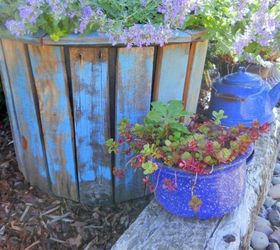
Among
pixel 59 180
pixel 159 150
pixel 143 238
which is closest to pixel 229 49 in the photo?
pixel 159 150

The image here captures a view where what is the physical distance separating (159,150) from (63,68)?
43 centimetres

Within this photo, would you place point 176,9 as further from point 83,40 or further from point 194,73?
point 194,73

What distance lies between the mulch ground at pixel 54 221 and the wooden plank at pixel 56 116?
0.27 feet

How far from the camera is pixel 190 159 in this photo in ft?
4.38

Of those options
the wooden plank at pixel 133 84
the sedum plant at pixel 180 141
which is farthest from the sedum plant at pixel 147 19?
the sedum plant at pixel 180 141

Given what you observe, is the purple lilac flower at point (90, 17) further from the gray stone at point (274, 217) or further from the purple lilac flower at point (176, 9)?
the gray stone at point (274, 217)

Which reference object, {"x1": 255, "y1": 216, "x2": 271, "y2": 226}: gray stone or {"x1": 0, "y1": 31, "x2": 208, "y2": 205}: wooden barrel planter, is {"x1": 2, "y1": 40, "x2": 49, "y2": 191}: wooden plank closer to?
{"x1": 0, "y1": 31, "x2": 208, "y2": 205}: wooden barrel planter

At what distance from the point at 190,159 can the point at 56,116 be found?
556mm

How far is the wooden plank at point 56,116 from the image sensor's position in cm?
150

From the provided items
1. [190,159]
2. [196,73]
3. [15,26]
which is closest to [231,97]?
[196,73]

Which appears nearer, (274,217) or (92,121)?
(92,121)

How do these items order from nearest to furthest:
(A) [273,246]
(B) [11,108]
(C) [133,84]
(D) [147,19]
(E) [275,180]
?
(D) [147,19] < (C) [133,84] < (B) [11,108] < (A) [273,246] < (E) [275,180]

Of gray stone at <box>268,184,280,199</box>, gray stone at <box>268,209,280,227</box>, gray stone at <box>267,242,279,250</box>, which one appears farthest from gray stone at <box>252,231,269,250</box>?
gray stone at <box>268,184,280,199</box>

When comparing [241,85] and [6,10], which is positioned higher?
[6,10]
